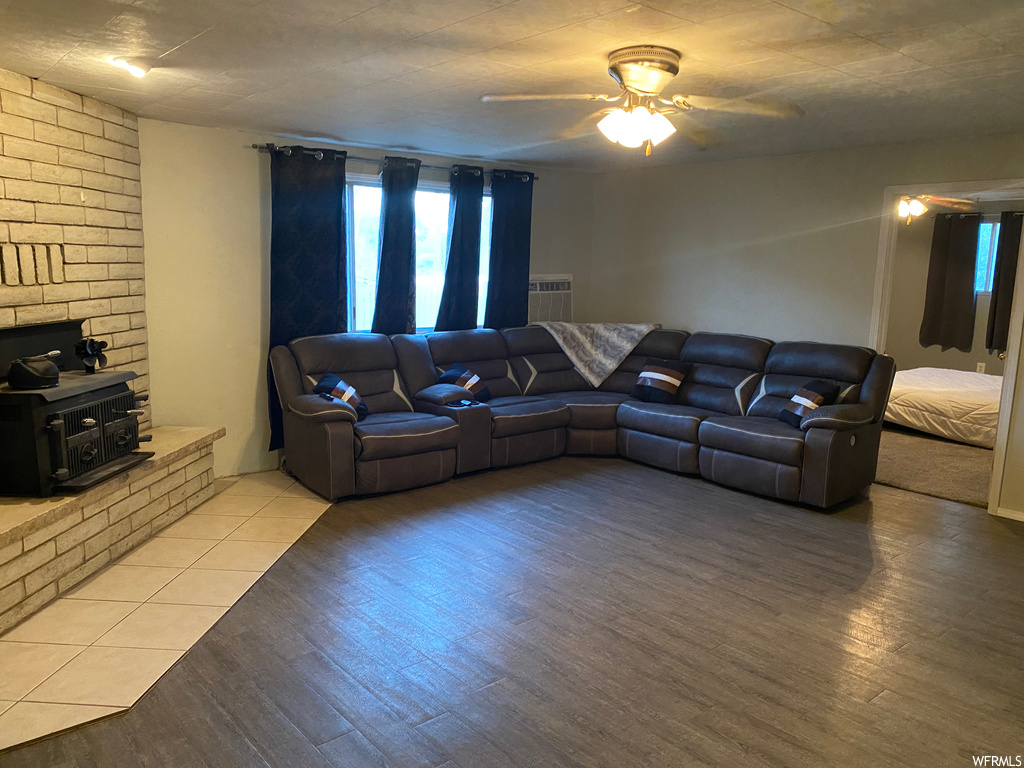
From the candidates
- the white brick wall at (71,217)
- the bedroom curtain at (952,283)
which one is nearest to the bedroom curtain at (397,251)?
the white brick wall at (71,217)

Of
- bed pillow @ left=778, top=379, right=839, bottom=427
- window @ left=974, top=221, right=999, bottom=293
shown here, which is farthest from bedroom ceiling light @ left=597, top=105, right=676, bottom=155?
window @ left=974, top=221, right=999, bottom=293

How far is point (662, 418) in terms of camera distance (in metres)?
5.19

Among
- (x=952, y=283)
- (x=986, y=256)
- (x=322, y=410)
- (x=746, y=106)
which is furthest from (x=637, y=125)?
(x=986, y=256)

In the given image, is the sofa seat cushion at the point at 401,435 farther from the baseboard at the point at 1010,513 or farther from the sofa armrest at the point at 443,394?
the baseboard at the point at 1010,513

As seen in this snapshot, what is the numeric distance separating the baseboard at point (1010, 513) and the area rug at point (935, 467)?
0.15 metres

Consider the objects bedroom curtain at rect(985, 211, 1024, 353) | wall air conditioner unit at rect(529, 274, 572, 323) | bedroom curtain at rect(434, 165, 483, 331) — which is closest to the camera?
bedroom curtain at rect(434, 165, 483, 331)

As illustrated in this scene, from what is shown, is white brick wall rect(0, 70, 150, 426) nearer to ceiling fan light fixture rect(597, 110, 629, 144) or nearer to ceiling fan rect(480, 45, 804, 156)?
ceiling fan rect(480, 45, 804, 156)

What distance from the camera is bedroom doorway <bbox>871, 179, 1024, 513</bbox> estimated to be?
4801 mm

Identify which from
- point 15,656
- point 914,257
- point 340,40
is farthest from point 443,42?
point 914,257

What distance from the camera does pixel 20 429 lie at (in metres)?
3.06

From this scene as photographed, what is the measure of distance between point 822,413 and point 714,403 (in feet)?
3.35

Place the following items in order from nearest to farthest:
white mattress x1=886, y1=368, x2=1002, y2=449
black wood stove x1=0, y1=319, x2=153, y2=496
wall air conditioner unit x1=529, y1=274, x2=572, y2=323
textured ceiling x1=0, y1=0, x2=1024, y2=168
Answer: textured ceiling x1=0, y1=0, x2=1024, y2=168 → black wood stove x1=0, y1=319, x2=153, y2=496 → white mattress x1=886, y1=368, x2=1002, y2=449 → wall air conditioner unit x1=529, y1=274, x2=572, y2=323

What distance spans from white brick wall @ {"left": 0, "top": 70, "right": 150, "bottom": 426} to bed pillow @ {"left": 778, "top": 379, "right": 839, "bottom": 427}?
4013 millimetres

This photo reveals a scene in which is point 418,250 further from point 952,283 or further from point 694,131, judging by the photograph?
point 952,283
